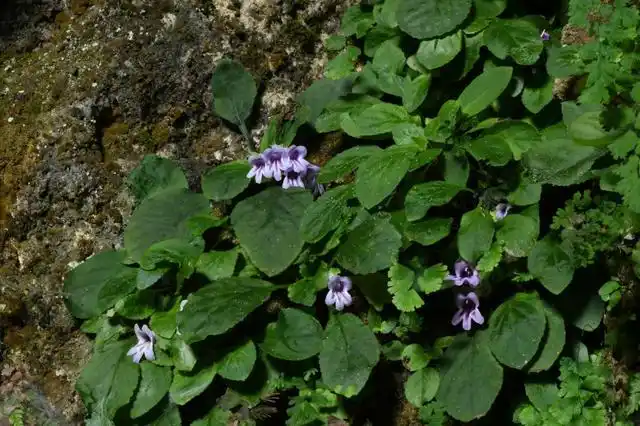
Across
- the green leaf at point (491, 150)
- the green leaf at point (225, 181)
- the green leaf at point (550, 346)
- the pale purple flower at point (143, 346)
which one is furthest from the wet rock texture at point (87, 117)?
the green leaf at point (550, 346)

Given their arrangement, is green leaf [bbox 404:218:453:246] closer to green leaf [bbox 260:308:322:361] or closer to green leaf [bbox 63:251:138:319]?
green leaf [bbox 260:308:322:361]

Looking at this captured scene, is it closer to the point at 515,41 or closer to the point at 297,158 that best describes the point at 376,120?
the point at 297,158

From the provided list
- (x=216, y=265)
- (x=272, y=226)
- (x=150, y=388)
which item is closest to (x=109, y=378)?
(x=150, y=388)

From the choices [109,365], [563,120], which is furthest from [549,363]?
[109,365]

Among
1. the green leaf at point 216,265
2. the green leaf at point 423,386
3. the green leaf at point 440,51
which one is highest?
the green leaf at point 440,51

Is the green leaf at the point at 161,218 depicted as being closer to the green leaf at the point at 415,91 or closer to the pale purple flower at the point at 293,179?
the pale purple flower at the point at 293,179

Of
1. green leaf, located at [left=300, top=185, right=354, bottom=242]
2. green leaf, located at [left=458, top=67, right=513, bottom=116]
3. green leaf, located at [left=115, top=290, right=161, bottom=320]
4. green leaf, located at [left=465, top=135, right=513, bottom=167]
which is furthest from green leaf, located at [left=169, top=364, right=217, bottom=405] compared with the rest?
green leaf, located at [left=458, top=67, right=513, bottom=116]

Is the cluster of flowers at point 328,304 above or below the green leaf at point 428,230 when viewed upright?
below

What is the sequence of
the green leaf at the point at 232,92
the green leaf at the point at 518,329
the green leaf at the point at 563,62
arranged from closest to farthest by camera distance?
the green leaf at the point at 518,329 < the green leaf at the point at 563,62 < the green leaf at the point at 232,92
